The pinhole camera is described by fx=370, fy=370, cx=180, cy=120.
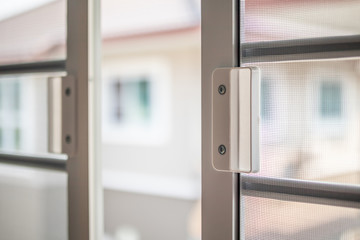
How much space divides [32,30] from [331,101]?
0.74 m

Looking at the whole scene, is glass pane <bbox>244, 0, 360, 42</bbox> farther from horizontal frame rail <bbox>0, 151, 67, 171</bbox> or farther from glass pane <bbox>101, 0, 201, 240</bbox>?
glass pane <bbox>101, 0, 201, 240</bbox>

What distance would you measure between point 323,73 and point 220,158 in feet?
0.73

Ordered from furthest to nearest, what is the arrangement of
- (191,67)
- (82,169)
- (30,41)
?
(191,67) → (30,41) → (82,169)

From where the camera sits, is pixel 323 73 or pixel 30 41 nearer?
pixel 323 73

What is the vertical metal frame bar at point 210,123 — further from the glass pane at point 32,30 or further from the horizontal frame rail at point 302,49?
the glass pane at point 32,30

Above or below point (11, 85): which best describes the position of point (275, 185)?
below

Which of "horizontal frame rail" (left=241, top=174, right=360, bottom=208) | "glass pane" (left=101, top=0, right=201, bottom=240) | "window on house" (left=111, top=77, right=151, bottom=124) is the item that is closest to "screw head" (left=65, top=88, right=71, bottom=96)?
"horizontal frame rail" (left=241, top=174, right=360, bottom=208)

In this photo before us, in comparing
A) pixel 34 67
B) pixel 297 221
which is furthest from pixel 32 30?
pixel 297 221

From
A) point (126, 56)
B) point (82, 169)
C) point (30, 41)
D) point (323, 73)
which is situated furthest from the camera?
point (126, 56)

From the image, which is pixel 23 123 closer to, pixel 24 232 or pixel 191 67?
pixel 24 232

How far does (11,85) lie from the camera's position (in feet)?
3.34

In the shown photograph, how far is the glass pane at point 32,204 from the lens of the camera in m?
0.91

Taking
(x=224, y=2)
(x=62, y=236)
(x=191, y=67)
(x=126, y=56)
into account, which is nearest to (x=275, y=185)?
(x=224, y=2)

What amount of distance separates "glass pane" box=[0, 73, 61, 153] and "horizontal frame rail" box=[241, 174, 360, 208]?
47cm
